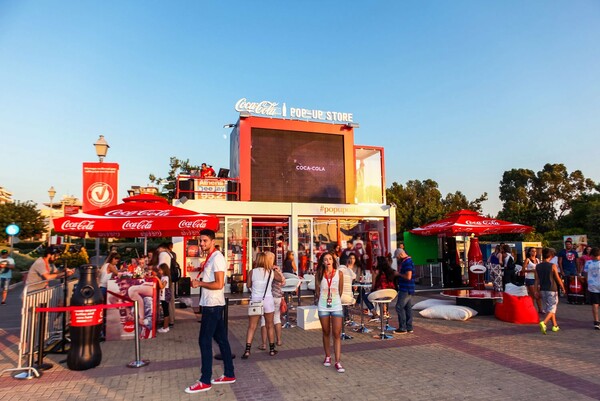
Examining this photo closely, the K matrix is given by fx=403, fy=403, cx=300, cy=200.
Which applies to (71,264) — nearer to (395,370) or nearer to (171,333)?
(171,333)

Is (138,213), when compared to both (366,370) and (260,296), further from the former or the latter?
(366,370)

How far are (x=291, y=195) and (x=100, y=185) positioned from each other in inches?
352

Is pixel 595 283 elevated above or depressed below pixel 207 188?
below

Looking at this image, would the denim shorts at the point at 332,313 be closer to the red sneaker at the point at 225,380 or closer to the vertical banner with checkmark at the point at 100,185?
the red sneaker at the point at 225,380

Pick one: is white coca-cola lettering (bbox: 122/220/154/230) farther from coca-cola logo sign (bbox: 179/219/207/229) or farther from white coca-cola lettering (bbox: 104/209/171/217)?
coca-cola logo sign (bbox: 179/219/207/229)

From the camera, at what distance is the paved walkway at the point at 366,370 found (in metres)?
4.88

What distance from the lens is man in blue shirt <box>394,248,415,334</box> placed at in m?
7.98

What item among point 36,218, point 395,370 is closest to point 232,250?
point 395,370

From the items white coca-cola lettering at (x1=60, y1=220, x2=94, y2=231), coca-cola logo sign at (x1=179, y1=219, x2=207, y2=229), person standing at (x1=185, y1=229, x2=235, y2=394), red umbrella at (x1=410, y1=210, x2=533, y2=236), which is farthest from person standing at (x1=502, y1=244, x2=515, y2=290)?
white coca-cola lettering at (x1=60, y1=220, x2=94, y2=231)

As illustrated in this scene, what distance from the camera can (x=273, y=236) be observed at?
16438mm

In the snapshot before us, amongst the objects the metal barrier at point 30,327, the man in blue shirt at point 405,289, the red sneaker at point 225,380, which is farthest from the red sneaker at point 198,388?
the man in blue shirt at point 405,289

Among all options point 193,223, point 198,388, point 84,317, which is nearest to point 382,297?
point 193,223

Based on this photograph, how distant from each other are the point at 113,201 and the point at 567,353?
29.6ft

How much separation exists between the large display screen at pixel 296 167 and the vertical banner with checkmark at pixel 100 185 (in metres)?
7.90
